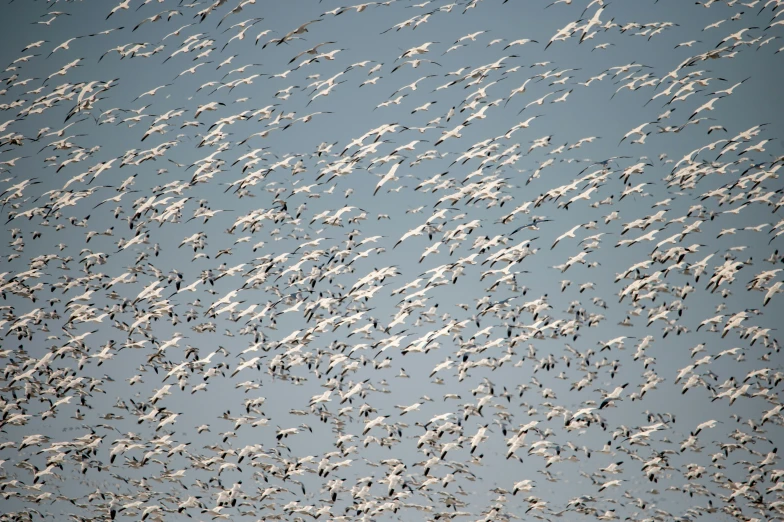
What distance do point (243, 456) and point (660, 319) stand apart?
2440cm

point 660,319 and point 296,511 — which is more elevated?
point 660,319

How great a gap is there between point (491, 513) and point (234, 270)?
65.1 feet

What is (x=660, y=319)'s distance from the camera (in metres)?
51.6

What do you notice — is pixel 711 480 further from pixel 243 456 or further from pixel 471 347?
pixel 243 456

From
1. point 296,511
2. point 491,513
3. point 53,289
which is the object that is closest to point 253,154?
point 53,289

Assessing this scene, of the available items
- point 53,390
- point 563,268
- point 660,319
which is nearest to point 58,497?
point 53,390

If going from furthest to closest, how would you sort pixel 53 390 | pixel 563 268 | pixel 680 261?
pixel 53 390
pixel 563 268
pixel 680 261

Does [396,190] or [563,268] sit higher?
[396,190]

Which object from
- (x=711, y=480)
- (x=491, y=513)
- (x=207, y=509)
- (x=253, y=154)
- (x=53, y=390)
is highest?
(x=253, y=154)

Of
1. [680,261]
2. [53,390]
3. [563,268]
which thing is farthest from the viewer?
[53,390]

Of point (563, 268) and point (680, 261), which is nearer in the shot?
point (680, 261)

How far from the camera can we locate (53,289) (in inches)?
2243

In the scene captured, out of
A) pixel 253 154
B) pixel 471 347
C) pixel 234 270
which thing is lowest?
pixel 471 347

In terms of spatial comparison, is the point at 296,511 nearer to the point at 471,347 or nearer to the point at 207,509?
the point at 207,509
